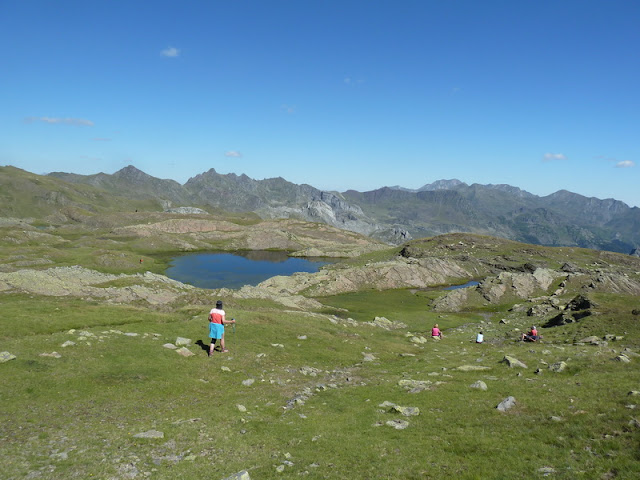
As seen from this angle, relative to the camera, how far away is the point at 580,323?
48438 millimetres

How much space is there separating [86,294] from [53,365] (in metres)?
46.2

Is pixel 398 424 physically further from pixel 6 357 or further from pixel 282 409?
pixel 6 357

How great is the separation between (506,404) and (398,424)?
6151 mm

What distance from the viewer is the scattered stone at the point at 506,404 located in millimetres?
19250

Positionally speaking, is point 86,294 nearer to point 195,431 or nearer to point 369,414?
point 195,431

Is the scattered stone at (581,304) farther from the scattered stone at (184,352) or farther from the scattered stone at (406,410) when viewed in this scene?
the scattered stone at (184,352)

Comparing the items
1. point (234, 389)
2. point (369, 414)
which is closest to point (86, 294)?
point (234, 389)

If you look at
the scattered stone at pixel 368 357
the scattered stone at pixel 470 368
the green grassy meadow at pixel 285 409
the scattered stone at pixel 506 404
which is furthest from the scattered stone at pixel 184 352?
the scattered stone at pixel 506 404

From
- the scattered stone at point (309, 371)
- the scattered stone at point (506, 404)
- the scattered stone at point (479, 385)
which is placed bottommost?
the scattered stone at point (309, 371)

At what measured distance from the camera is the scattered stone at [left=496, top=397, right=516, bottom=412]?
1925cm

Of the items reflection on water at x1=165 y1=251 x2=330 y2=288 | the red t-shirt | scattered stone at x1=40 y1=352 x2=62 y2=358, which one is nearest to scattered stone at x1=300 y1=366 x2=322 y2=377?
the red t-shirt

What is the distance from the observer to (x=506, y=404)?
19.5 m

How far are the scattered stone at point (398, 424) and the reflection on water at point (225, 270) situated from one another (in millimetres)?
111334

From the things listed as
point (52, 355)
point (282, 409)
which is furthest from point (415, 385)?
point (52, 355)
